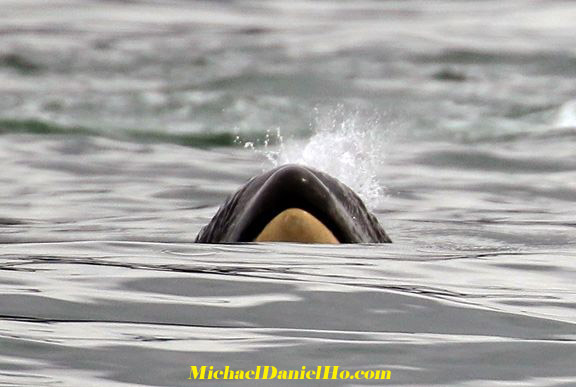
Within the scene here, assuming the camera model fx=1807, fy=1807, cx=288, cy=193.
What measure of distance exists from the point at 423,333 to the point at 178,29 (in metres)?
22.6

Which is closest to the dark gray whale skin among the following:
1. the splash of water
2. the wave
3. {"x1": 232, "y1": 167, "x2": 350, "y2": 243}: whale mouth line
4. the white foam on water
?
{"x1": 232, "y1": 167, "x2": 350, "y2": 243}: whale mouth line

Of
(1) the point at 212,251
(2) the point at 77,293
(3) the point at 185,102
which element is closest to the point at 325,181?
(1) the point at 212,251

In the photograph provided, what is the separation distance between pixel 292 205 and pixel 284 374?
88.1 inches

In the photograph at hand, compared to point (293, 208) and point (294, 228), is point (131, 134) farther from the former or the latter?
point (293, 208)

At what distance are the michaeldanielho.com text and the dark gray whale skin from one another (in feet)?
7.10

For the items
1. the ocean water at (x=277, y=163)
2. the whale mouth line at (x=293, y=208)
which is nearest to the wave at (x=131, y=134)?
the ocean water at (x=277, y=163)

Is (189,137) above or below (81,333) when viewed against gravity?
below

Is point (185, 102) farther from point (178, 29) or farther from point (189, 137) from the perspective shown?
point (178, 29)

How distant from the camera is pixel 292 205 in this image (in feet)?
28.5

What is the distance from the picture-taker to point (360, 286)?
8.18 meters

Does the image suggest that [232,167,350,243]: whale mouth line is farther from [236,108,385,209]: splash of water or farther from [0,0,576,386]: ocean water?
[236,108,385,209]: splash of water

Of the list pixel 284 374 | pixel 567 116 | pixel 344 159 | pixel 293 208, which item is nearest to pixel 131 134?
pixel 567 116

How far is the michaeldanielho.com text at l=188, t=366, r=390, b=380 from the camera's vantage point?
21.1 ft

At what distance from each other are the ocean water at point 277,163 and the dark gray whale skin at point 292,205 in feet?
0.44
